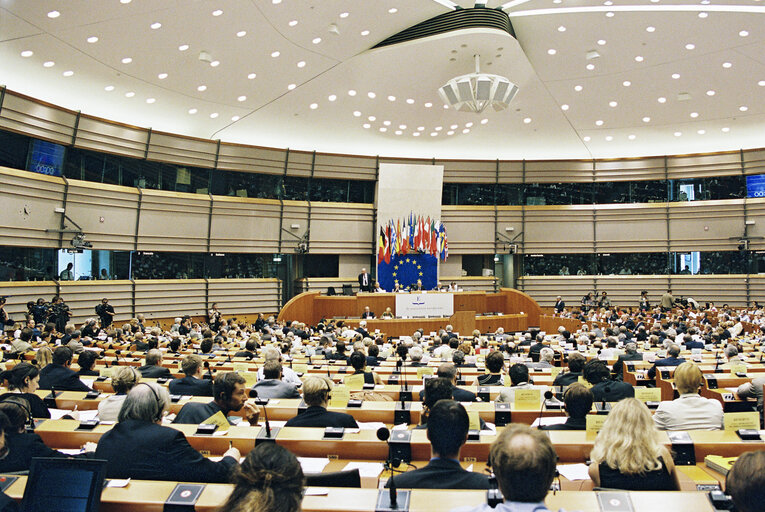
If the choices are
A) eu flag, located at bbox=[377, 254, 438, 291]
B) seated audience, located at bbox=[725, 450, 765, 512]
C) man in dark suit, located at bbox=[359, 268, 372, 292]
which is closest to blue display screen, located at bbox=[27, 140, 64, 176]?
man in dark suit, located at bbox=[359, 268, 372, 292]

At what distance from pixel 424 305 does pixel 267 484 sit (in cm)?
1668

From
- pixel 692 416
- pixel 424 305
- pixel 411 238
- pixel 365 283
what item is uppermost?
pixel 411 238

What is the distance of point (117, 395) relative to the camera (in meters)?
4.27

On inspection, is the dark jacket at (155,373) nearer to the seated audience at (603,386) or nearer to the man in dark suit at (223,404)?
the man in dark suit at (223,404)

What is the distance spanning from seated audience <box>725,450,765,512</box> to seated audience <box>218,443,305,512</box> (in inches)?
59.9

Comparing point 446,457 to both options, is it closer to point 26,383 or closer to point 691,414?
point 691,414

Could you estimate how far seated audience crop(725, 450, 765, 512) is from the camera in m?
1.74

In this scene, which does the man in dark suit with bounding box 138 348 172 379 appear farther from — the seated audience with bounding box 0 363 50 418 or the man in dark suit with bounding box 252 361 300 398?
the seated audience with bounding box 0 363 50 418

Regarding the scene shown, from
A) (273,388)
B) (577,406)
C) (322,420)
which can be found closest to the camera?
(577,406)

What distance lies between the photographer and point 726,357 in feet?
27.0

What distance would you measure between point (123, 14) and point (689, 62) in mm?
14160

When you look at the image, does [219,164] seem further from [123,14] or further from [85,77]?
[123,14]

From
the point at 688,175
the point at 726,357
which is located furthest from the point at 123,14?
the point at 688,175

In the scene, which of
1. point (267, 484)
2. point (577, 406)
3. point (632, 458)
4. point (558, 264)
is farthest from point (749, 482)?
point (558, 264)
